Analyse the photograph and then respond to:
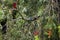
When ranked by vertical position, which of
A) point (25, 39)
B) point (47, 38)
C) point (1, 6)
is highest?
point (1, 6)

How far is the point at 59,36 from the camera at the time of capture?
151cm

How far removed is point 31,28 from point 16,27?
0.21 metres

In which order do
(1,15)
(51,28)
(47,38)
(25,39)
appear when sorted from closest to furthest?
(51,28)
(47,38)
(1,15)
(25,39)

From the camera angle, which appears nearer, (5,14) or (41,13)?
(41,13)

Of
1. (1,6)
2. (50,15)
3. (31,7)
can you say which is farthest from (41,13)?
(1,6)

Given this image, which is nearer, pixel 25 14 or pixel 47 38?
pixel 47 38

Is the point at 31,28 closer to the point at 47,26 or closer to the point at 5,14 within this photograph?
the point at 5,14

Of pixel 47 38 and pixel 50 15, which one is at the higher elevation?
pixel 50 15

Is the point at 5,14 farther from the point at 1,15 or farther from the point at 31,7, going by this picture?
the point at 31,7

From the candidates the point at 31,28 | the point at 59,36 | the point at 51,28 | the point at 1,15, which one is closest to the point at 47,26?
the point at 51,28

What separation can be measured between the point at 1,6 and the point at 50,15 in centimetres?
59

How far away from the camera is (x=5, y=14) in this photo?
1.84 meters

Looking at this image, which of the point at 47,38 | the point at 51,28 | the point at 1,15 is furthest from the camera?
the point at 1,15

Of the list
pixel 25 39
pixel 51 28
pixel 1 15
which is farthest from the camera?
pixel 25 39
